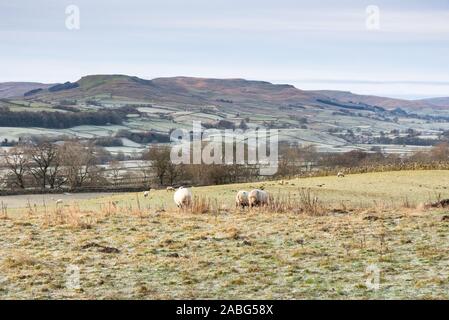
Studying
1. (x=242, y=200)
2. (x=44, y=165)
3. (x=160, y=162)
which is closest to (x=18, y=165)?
(x=44, y=165)

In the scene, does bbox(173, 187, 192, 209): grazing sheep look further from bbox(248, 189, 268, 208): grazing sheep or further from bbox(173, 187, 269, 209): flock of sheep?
bbox(248, 189, 268, 208): grazing sheep

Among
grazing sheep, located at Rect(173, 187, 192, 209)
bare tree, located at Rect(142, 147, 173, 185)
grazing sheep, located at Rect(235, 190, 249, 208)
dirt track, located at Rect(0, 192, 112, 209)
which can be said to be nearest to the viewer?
grazing sheep, located at Rect(173, 187, 192, 209)

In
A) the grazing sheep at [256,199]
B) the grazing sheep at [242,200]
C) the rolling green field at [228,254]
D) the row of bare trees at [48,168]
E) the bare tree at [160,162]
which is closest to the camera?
the rolling green field at [228,254]

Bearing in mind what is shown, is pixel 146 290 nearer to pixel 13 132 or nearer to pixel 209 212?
pixel 209 212

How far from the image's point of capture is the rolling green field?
9461mm

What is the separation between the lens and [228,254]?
12.1 metres

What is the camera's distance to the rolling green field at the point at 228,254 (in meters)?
9.46

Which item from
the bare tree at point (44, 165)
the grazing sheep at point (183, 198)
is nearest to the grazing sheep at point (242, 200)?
the grazing sheep at point (183, 198)

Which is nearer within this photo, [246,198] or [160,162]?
[246,198]

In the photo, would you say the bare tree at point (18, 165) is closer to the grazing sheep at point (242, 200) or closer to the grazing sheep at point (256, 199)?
the grazing sheep at point (242, 200)

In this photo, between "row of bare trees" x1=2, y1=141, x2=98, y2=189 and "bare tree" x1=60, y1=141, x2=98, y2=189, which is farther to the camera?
"row of bare trees" x1=2, y1=141, x2=98, y2=189

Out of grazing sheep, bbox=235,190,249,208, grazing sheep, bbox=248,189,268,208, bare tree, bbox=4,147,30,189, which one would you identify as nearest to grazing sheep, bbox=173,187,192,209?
grazing sheep, bbox=235,190,249,208

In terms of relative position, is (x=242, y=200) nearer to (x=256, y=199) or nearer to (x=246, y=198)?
(x=246, y=198)

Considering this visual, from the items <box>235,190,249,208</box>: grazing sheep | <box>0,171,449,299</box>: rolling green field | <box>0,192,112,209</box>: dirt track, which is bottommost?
<box>0,192,112,209</box>: dirt track
